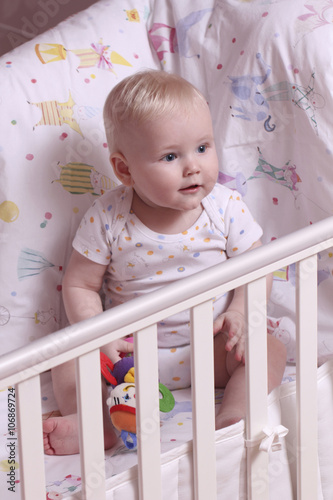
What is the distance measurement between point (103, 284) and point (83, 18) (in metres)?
0.54

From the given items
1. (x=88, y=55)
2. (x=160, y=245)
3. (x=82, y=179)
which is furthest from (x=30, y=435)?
(x=88, y=55)

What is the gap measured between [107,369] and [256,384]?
29cm

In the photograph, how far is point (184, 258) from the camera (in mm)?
1248

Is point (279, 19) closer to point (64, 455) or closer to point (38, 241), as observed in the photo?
point (38, 241)

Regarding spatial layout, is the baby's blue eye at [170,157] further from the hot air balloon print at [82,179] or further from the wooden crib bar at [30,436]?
the wooden crib bar at [30,436]

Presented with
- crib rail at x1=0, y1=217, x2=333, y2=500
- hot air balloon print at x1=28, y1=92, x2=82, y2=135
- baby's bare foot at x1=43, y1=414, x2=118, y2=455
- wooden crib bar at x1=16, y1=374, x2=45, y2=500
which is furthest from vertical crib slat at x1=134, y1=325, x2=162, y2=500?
hot air balloon print at x1=28, y1=92, x2=82, y2=135

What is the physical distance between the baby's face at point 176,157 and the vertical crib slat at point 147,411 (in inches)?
16.5

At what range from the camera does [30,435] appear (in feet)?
2.39

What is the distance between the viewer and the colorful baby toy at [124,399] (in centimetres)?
102

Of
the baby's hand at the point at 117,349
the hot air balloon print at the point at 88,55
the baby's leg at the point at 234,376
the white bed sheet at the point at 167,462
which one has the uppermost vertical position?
the hot air balloon print at the point at 88,55

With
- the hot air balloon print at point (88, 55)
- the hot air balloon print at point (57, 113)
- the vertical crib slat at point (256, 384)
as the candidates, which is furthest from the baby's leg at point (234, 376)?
the hot air balloon print at point (88, 55)

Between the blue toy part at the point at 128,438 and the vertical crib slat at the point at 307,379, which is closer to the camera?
the vertical crib slat at the point at 307,379

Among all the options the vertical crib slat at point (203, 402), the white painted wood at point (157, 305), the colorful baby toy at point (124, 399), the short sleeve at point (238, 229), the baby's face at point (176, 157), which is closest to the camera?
the white painted wood at point (157, 305)

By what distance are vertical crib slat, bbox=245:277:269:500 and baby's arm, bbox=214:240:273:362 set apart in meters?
0.18
